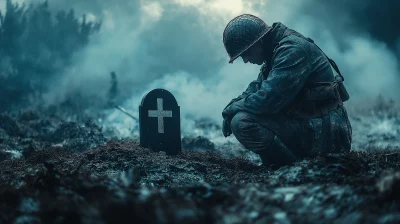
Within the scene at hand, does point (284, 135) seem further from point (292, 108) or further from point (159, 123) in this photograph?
point (159, 123)

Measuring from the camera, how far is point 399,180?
277 centimetres

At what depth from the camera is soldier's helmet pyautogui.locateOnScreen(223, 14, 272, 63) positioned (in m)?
→ 5.85

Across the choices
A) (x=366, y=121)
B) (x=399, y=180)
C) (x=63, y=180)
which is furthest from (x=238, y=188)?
(x=366, y=121)

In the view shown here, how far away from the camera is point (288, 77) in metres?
5.35

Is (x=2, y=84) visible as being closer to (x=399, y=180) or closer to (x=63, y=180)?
(x=63, y=180)

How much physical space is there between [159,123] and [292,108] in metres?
2.72

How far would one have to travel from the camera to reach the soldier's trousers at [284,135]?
5.57 m

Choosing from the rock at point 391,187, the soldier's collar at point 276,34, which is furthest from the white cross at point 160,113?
the rock at point 391,187

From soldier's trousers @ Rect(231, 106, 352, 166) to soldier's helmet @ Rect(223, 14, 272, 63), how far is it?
942 mm

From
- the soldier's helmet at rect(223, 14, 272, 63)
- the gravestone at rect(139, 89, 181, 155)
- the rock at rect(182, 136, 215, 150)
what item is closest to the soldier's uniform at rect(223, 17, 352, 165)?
the soldier's helmet at rect(223, 14, 272, 63)

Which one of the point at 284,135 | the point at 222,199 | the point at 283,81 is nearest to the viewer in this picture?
the point at 222,199

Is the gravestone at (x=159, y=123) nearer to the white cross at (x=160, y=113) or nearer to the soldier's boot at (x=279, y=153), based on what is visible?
the white cross at (x=160, y=113)

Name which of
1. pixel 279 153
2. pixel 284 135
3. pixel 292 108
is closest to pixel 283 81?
pixel 292 108

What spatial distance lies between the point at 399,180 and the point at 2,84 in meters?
25.7
